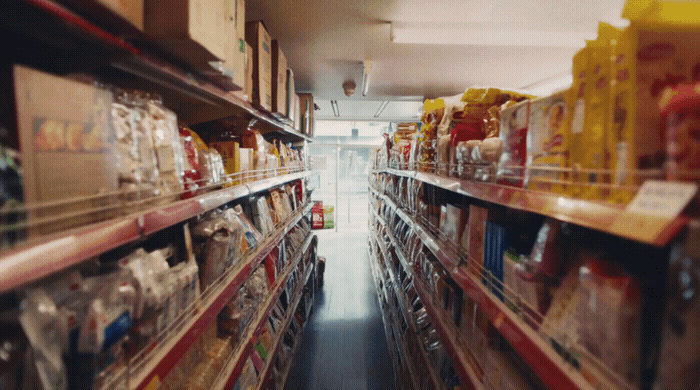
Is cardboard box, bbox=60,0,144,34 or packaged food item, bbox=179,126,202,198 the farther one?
packaged food item, bbox=179,126,202,198

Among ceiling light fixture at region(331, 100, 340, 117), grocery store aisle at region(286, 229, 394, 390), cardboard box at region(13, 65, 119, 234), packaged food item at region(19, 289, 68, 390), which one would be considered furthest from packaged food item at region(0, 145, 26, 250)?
ceiling light fixture at region(331, 100, 340, 117)

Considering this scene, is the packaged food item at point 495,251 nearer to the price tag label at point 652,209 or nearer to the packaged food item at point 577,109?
the packaged food item at point 577,109

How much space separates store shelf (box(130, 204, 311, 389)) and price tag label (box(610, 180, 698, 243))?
992 mm

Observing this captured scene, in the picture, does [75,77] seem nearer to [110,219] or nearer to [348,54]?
[110,219]

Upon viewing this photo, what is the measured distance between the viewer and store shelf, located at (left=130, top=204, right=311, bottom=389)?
773mm

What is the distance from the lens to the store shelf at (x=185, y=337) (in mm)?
773

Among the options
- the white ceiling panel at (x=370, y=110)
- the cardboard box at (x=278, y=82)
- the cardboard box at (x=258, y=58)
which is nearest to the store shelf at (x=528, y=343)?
the cardboard box at (x=258, y=58)

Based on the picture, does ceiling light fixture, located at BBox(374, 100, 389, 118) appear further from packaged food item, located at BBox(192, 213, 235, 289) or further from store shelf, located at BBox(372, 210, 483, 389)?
packaged food item, located at BBox(192, 213, 235, 289)

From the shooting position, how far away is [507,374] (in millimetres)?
1002

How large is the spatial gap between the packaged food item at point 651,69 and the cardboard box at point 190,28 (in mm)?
959

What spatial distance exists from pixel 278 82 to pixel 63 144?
1.60 m

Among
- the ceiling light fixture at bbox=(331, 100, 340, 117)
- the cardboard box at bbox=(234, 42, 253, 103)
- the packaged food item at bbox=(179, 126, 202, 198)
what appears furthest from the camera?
the ceiling light fixture at bbox=(331, 100, 340, 117)

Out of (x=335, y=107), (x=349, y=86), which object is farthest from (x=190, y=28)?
(x=335, y=107)

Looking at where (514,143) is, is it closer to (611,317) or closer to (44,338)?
(611,317)
